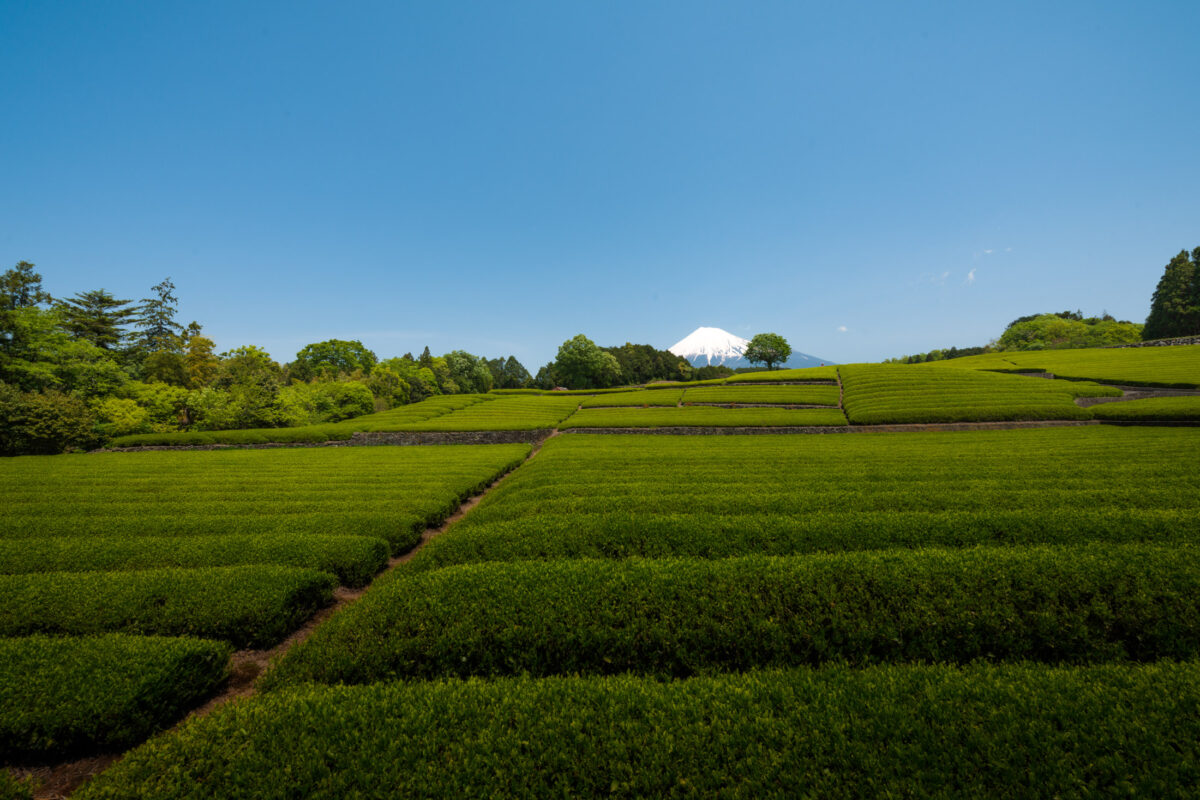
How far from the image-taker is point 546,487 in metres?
13.3

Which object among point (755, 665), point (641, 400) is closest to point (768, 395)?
point (641, 400)

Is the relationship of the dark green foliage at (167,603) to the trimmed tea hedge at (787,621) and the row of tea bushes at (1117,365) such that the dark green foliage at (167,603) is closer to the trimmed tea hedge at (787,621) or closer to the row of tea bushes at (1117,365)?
the trimmed tea hedge at (787,621)

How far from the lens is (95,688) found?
4.69 m

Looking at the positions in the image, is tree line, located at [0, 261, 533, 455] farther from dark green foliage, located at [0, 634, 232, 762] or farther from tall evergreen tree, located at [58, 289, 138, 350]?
dark green foliage, located at [0, 634, 232, 762]

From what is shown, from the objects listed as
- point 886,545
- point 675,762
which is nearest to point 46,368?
point 675,762

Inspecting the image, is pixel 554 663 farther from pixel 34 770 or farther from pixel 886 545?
pixel 886 545

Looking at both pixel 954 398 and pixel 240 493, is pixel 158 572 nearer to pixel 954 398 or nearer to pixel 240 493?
pixel 240 493

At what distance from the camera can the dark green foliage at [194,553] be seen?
26.7ft

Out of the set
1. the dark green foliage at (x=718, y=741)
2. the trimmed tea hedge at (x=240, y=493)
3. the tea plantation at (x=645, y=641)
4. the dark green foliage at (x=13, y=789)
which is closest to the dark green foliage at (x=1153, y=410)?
the tea plantation at (x=645, y=641)

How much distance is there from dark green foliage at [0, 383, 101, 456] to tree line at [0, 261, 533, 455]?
44 millimetres

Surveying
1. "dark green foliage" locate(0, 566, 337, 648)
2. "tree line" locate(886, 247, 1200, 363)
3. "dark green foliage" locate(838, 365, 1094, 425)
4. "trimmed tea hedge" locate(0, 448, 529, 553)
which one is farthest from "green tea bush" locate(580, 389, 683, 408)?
"tree line" locate(886, 247, 1200, 363)

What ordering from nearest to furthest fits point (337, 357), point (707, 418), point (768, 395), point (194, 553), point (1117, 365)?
point (194, 553) < point (707, 418) < point (1117, 365) < point (768, 395) < point (337, 357)

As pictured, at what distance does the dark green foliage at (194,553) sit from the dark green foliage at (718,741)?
455cm

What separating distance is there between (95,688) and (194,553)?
15.4 ft
